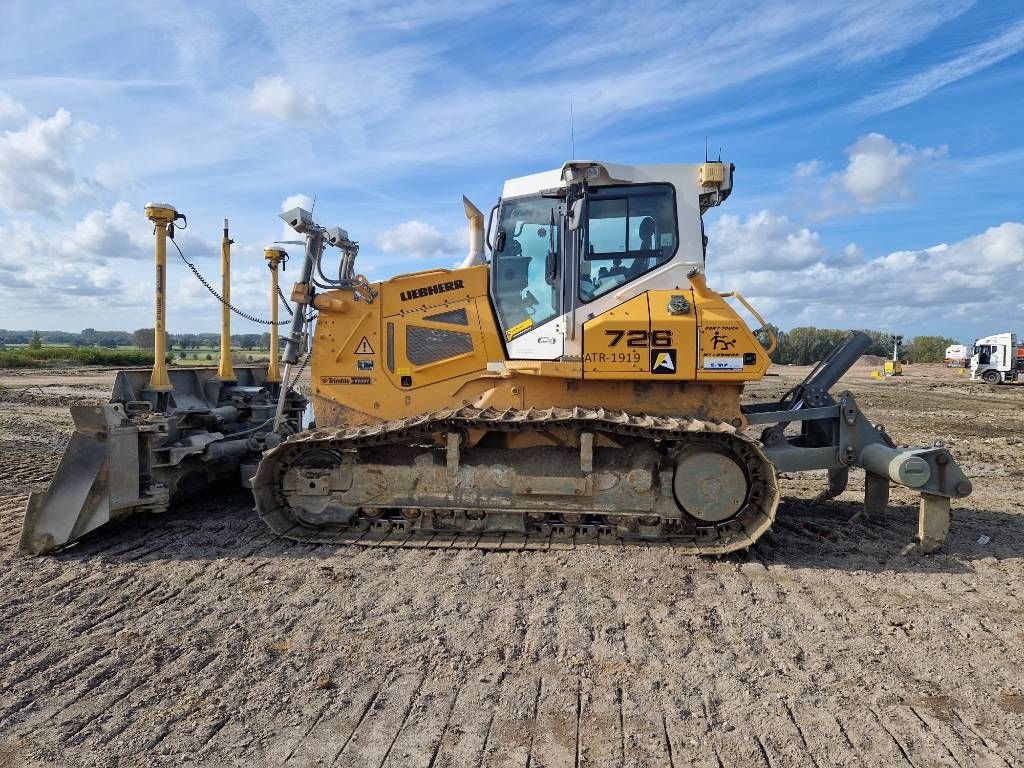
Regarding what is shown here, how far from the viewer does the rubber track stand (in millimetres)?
5895

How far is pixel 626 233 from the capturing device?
6391mm

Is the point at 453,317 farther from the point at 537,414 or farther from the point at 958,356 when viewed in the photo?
the point at 958,356

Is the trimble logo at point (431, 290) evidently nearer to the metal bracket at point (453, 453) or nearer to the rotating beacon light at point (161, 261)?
the metal bracket at point (453, 453)

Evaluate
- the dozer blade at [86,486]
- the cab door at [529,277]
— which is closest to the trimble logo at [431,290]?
the cab door at [529,277]

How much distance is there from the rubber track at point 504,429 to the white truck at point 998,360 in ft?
125

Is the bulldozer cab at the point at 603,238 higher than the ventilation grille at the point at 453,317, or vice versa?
the bulldozer cab at the point at 603,238

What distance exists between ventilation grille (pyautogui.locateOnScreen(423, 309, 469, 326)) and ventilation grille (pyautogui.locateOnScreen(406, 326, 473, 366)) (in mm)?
95

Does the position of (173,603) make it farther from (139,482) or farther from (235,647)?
(139,482)

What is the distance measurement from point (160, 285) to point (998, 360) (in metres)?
42.2

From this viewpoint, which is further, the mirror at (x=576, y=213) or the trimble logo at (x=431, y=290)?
the trimble logo at (x=431, y=290)

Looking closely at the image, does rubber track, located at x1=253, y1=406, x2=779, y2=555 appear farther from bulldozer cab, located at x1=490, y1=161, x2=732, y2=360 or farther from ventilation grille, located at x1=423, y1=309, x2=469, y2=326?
ventilation grille, located at x1=423, y1=309, x2=469, y2=326

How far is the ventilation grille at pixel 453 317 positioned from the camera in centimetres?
675

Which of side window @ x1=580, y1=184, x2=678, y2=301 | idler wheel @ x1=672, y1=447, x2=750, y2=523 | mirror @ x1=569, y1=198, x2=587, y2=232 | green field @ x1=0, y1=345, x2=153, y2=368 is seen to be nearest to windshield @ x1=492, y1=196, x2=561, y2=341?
mirror @ x1=569, y1=198, x2=587, y2=232

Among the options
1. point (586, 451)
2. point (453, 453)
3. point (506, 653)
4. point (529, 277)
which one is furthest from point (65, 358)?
point (506, 653)
